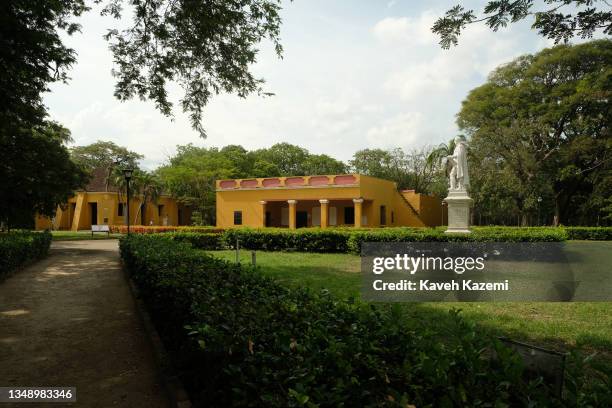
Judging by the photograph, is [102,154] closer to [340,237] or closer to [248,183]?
[248,183]

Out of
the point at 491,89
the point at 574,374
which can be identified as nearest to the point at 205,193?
the point at 491,89

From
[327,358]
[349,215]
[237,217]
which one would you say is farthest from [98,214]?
[327,358]

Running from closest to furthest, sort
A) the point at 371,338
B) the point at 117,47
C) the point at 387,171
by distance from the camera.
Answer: the point at 371,338 → the point at 117,47 → the point at 387,171

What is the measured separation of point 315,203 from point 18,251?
69.1 feet

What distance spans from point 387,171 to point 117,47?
125 ft

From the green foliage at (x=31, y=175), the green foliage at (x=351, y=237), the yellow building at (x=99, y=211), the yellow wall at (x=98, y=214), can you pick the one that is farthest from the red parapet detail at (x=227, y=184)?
the green foliage at (x=31, y=175)

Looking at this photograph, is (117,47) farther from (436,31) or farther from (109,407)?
(109,407)

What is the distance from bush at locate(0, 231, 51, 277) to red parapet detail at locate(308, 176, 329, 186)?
53.7 feet

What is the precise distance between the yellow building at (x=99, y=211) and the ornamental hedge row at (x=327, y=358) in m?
37.8

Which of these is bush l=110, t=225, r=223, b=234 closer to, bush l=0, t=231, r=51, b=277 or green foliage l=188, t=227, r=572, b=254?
green foliage l=188, t=227, r=572, b=254

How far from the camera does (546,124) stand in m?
29.0

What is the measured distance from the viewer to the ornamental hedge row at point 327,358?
170 centimetres

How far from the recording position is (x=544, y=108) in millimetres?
29188

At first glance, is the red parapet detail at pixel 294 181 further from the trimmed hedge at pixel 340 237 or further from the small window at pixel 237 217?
the trimmed hedge at pixel 340 237
